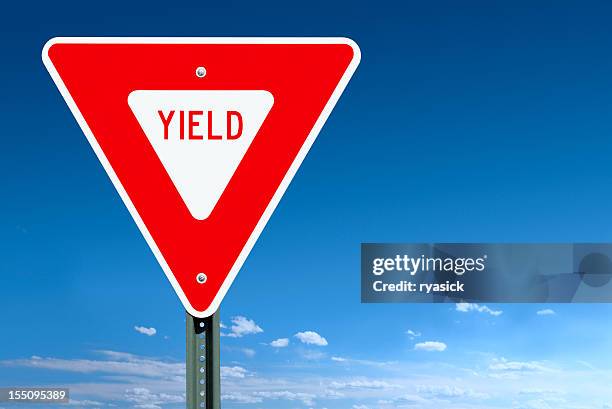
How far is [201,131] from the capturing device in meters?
2.13

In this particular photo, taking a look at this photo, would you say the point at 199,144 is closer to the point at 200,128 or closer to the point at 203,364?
the point at 200,128

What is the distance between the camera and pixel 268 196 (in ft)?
7.03

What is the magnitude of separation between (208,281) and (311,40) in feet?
2.51

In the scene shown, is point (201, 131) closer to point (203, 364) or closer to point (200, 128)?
point (200, 128)

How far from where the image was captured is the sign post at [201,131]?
6.98ft

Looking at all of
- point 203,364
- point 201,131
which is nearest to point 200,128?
point 201,131

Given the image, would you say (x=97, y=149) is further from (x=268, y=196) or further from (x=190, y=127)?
(x=268, y=196)

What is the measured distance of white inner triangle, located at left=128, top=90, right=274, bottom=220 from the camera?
213 cm

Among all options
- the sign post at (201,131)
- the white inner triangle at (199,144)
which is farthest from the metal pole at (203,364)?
the white inner triangle at (199,144)

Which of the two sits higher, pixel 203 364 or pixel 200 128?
pixel 200 128

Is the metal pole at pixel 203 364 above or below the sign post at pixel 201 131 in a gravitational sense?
below

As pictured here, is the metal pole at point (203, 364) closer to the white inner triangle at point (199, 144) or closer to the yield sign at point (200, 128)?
the yield sign at point (200, 128)

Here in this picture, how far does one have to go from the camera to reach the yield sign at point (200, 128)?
2.13 meters

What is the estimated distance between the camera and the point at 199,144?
83.7 inches
